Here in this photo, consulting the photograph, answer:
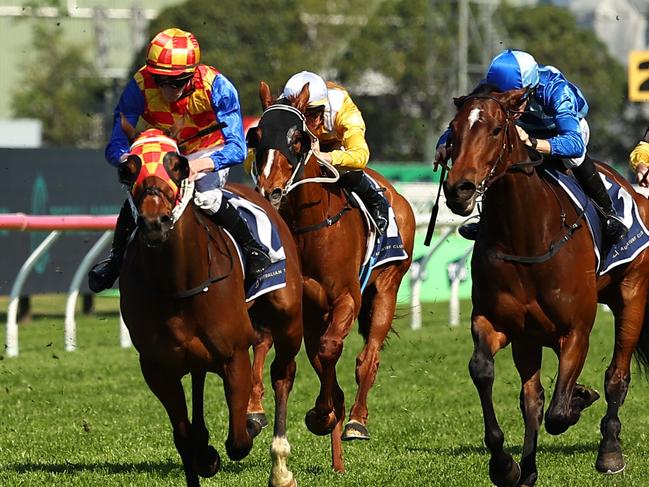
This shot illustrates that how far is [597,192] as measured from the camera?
6383 millimetres

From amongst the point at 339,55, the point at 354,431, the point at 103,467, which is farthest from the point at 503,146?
the point at 339,55

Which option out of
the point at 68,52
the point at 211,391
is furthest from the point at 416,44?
the point at 211,391

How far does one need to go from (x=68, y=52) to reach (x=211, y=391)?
24760 mm

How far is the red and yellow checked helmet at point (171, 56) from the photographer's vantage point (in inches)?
215

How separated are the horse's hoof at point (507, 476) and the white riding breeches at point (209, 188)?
1512mm

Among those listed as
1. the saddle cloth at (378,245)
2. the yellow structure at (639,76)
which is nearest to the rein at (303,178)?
the saddle cloth at (378,245)

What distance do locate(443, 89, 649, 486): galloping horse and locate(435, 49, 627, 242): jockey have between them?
17 cm

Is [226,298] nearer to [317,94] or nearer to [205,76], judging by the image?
[205,76]

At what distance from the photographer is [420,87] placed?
115 feet

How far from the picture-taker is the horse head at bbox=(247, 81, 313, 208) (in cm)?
621

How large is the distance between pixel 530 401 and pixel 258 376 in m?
1.53

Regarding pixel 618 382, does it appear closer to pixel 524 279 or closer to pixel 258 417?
pixel 524 279

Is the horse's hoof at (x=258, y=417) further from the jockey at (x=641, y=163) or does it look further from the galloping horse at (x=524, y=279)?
the jockey at (x=641, y=163)

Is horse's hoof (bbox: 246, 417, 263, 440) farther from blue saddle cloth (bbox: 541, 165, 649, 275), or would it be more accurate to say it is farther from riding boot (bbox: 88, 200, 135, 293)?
blue saddle cloth (bbox: 541, 165, 649, 275)
